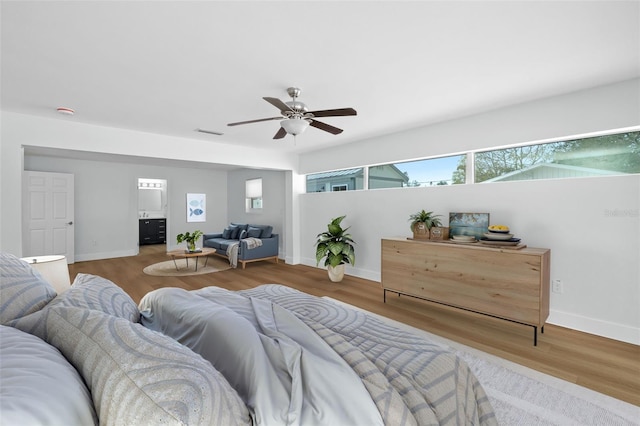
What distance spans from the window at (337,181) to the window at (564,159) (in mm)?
2090

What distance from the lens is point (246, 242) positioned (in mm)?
6152

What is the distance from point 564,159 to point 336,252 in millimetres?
3211

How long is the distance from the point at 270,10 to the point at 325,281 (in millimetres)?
4116

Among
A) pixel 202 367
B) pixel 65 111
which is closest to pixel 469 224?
pixel 202 367

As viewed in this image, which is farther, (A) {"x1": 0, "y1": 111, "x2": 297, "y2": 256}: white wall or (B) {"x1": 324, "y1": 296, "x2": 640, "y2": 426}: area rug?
(A) {"x1": 0, "y1": 111, "x2": 297, "y2": 256}: white wall

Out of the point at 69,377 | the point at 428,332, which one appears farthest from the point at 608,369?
the point at 69,377

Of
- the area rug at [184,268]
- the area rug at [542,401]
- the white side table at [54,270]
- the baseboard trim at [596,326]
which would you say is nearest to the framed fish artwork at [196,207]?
the area rug at [184,268]

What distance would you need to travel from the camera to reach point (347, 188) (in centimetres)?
568

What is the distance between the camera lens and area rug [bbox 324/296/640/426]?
1808 millimetres

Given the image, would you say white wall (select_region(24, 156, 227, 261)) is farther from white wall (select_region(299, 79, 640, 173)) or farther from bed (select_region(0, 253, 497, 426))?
bed (select_region(0, 253, 497, 426))

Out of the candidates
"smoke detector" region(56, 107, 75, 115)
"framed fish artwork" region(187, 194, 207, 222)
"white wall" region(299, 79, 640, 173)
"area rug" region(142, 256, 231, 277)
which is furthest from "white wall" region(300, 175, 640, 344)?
A: "framed fish artwork" region(187, 194, 207, 222)

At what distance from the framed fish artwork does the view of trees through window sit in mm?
5799

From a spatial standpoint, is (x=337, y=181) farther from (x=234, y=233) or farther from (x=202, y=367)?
(x=202, y=367)

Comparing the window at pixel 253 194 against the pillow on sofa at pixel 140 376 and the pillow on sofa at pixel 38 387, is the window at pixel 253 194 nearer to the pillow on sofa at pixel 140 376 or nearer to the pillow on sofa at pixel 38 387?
the pillow on sofa at pixel 140 376
